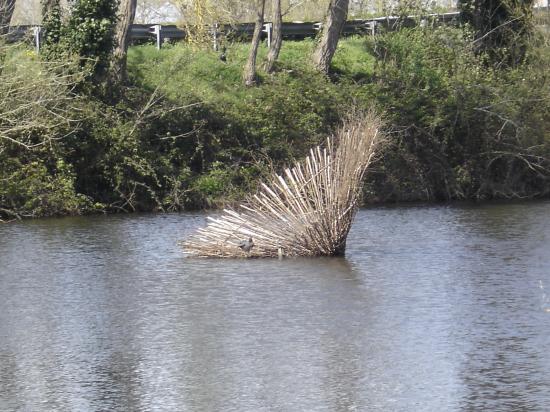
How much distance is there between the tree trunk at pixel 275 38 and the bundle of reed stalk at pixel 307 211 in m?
17.5

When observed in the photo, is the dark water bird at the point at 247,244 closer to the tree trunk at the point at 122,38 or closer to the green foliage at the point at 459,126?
the green foliage at the point at 459,126

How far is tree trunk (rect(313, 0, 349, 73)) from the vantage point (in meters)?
37.5

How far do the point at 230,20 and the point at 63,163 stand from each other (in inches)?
452

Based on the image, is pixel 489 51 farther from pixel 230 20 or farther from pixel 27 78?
pixel 27 78

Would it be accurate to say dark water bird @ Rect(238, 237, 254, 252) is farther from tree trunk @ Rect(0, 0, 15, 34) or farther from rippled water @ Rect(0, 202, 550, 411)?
tree trunk @ Rect(0, 0, 15, 34)

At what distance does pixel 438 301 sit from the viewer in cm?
1585

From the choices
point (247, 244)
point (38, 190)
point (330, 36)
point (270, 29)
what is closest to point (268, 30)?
point (270, 29)

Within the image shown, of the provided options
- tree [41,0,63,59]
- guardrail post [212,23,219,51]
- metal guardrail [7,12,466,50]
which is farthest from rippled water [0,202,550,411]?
guardrail post [212,23,219,51]

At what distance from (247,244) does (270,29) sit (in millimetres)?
22764

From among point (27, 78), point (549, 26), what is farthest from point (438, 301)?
point (549, 26)

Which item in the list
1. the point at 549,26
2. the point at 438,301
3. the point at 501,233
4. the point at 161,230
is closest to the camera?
the point at 438,301

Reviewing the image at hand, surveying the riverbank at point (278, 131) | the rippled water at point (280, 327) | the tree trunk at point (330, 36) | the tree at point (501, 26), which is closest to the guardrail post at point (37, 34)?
the riverbank at point (278, 131)

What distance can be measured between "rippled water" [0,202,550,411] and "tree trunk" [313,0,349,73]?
589 inches

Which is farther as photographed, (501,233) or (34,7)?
(34,7)
